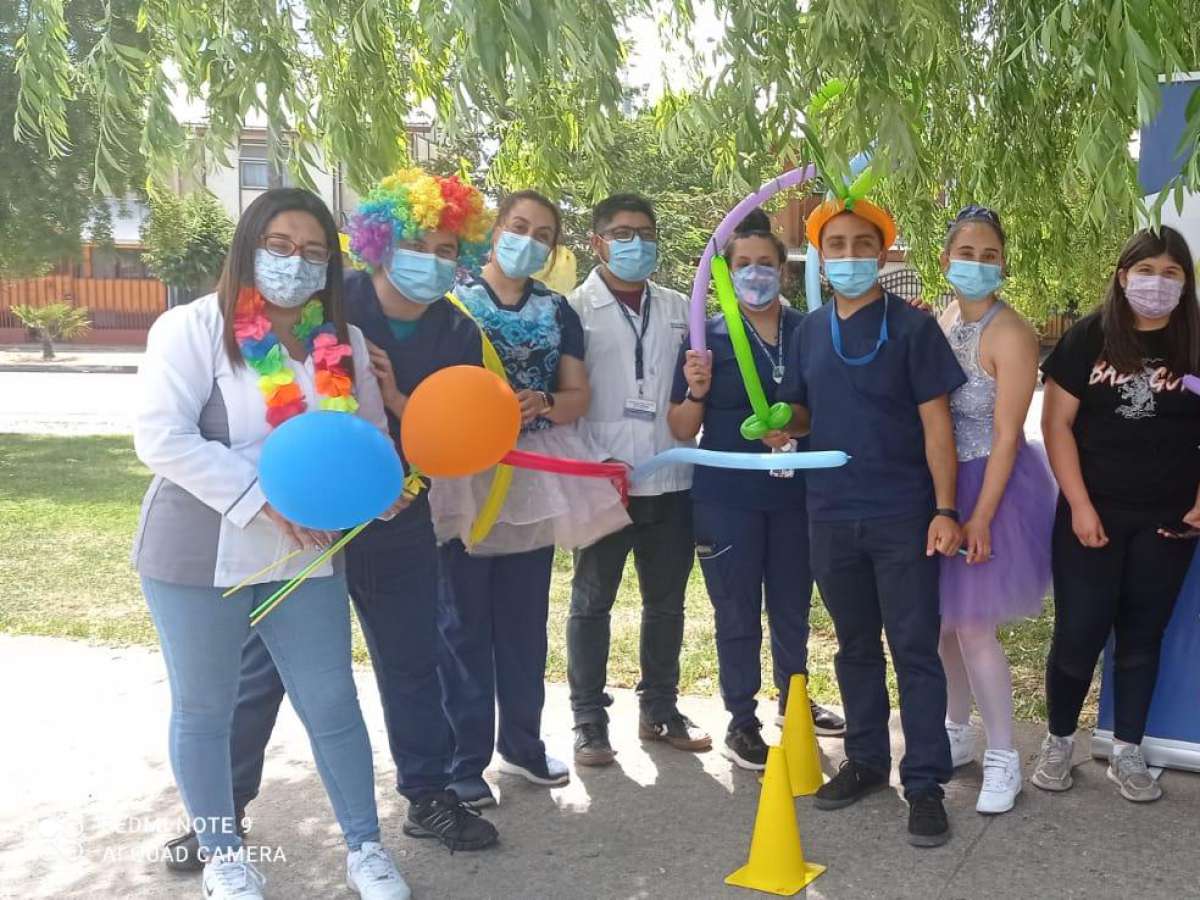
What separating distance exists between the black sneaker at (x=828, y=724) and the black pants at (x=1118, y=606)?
34.8 inches

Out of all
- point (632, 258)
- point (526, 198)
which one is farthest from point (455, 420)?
point (632, 258)

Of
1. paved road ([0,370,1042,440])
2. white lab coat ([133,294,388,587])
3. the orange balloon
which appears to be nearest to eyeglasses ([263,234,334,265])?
white lab coat ([133,294,388,587])

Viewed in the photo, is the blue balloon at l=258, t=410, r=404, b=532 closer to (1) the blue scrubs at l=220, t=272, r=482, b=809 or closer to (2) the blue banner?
(1) the blue scrubs at l=220, t=272, r=482, b=809

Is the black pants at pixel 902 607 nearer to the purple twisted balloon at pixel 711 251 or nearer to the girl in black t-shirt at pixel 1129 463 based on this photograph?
the girl in black t-shirt at pixel 1129 463

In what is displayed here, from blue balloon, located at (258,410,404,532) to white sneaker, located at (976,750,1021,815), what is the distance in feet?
7.29

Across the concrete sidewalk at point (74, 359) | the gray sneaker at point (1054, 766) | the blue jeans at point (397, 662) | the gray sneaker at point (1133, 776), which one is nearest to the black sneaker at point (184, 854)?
the blue jeans at point (397, 662)

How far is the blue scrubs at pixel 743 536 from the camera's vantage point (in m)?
4.34

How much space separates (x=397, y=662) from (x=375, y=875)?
0.61 m

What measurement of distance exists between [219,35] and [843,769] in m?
3.10

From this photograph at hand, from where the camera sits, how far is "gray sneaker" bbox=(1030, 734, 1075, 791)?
418 centimetres

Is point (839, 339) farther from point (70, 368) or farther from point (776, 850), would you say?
point (70, 368)

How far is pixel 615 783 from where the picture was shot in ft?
14.3

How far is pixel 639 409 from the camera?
175 inches

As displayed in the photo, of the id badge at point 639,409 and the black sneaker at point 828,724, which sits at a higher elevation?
the id badge at point 639,409
